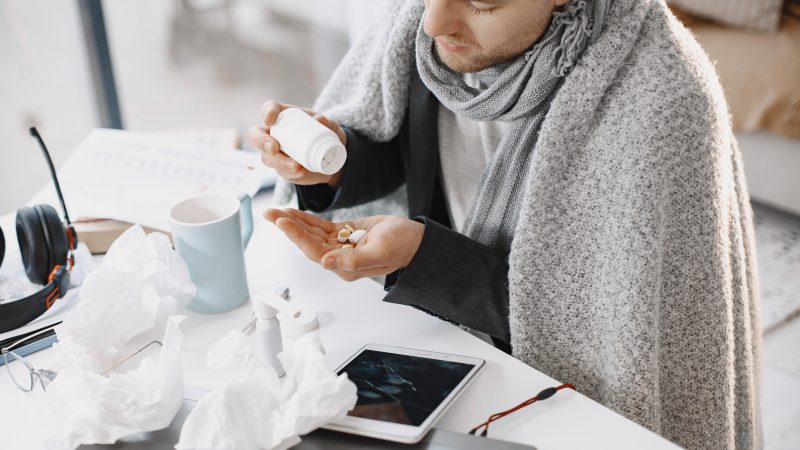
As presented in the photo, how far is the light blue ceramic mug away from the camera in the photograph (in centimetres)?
79

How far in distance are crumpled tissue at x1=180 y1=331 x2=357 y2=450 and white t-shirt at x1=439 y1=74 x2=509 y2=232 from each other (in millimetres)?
451

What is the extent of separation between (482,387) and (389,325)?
14 centimetres

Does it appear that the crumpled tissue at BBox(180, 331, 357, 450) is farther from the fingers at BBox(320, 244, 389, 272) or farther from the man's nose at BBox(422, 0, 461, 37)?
the man's nose at BBox(422, 0, 461, 37)

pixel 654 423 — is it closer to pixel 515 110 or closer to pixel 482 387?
pixel 482 387

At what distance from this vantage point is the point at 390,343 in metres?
0.77

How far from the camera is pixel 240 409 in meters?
0.59

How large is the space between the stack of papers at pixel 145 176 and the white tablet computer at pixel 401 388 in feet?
1.27

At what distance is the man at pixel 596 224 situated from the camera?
2.43ft

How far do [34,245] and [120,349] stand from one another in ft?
0.64

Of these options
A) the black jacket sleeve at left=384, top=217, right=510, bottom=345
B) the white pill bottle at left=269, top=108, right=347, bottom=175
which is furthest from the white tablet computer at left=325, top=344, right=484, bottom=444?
the white pill bottle at left=269, top=108, right=347, bottom=175

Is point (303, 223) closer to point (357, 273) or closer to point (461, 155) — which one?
point (357, 273)

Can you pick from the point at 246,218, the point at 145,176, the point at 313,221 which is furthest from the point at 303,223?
the point at 145,176

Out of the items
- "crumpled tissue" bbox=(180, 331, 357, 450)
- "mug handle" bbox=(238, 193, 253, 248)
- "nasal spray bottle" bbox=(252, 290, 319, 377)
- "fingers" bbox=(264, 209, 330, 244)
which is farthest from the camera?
"mug handle" bbox=(238, 193, 253, 248)

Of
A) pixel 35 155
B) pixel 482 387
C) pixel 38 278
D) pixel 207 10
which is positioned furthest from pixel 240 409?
pixel 207 10
